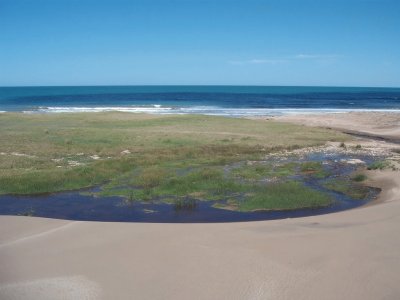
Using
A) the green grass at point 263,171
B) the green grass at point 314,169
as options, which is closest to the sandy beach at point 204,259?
the green grass at point 263,171

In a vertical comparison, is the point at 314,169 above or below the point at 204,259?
above

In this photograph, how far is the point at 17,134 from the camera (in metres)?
37.3

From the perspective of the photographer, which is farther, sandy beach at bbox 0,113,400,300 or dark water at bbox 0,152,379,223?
dark water at bbox 0,152,379,223

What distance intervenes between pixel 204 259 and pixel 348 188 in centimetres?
1176

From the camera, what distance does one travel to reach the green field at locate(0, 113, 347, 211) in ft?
65.3

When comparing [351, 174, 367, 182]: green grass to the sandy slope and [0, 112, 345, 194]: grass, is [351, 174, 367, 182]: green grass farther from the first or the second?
the sandy slope

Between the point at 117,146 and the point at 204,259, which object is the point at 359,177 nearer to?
the point at 204,259

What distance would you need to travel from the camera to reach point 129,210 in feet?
57.6

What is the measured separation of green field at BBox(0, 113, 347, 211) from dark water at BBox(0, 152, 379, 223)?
0.75 meters

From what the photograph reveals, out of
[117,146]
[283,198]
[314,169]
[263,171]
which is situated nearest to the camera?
[283,198]

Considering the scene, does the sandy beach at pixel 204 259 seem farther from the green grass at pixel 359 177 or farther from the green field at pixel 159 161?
the green grass at pixel 359 177

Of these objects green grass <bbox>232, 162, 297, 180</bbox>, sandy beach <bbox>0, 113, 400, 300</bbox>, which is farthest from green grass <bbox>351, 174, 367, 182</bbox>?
sandy beach <bbox>0, 113, 400, 300</bbox>

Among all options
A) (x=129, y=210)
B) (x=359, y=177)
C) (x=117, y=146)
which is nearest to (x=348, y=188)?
(x=359, y=177)

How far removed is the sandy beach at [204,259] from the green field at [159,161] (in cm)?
396
